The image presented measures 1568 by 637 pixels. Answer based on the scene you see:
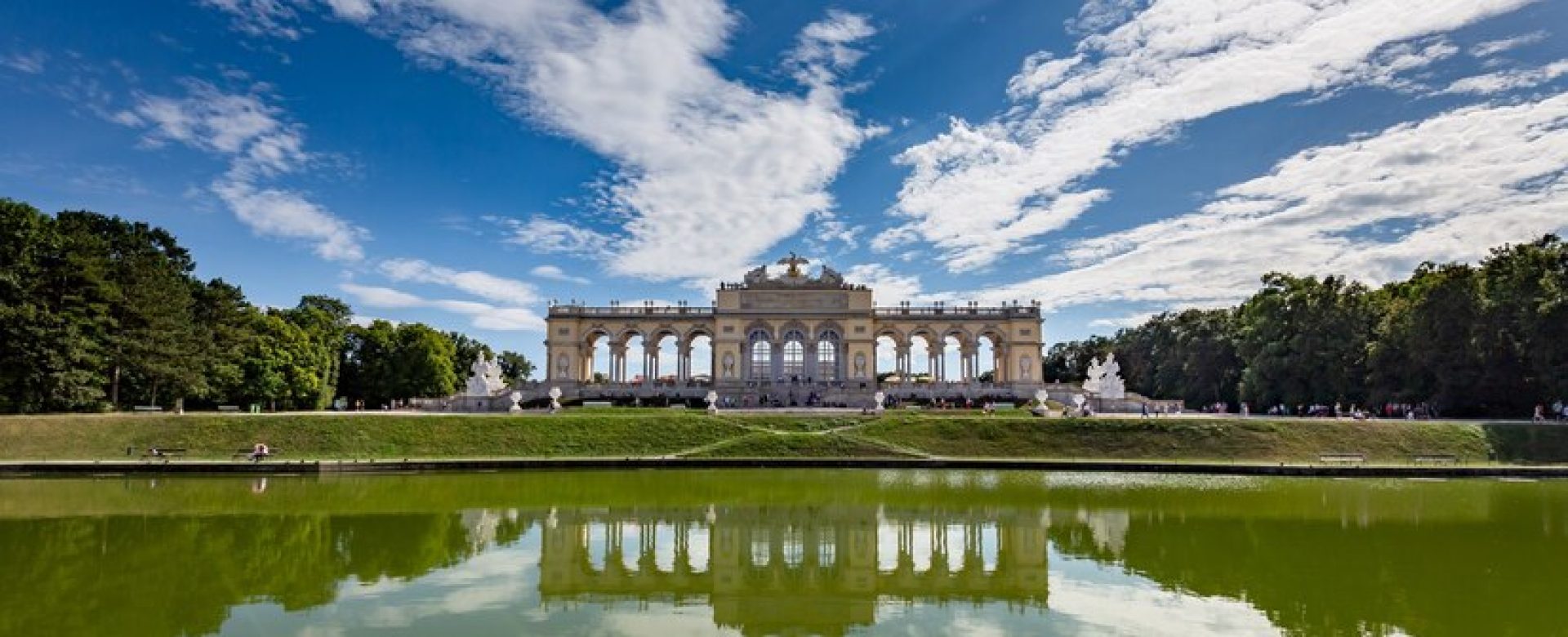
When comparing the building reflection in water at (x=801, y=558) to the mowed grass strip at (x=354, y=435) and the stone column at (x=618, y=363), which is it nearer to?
the mowed grass strip at (x=354, y=435)

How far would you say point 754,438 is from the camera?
3422cm

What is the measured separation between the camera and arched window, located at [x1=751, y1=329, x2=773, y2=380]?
56.5 metres

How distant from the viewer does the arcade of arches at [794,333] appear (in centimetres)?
5606

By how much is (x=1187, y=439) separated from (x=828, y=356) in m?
26.0

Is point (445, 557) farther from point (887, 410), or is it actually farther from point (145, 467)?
point (887, 410)

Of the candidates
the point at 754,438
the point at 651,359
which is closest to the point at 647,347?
the point at 651,359

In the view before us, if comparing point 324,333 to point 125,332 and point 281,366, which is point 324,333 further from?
point 125,332

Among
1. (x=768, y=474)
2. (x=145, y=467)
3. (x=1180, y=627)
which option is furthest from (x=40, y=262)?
(x=1180, y=627)

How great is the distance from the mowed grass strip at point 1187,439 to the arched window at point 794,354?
66.9 feet

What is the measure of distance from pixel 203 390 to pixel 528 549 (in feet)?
107

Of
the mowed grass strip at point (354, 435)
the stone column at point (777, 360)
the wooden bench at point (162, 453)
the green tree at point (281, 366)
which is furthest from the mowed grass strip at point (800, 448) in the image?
the green tree at point (281, 366)

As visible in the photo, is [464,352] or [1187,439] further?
[464,352]

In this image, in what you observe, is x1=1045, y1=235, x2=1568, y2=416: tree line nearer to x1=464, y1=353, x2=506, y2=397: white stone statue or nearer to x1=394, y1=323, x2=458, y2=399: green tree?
x1=464, y1=353, x2=506, y2=397: white stone statue

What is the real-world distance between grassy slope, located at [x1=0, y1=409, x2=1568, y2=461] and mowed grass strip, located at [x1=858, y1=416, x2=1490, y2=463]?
56 millimetres
